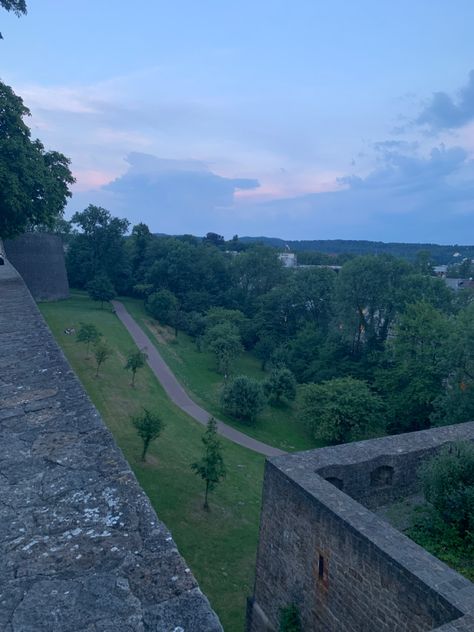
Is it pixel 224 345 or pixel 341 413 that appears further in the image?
pixel 224 345

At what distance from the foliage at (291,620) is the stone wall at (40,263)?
97.6 ft

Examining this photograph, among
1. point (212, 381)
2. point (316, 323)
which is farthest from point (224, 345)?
point (316, 323)

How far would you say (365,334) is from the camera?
101 feet

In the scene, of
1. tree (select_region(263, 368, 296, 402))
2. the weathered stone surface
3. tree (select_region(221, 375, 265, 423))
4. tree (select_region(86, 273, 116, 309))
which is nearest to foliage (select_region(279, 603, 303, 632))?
the weathered stone surface

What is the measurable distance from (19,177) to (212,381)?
58.4 feet

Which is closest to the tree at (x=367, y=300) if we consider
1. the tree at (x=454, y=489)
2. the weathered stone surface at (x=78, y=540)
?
the tree at (x=454, y=489)

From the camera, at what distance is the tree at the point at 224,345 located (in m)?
30.2

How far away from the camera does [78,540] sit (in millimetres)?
2203

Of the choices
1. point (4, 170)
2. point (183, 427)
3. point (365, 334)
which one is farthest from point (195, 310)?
point (4, 170)

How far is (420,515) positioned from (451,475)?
1.00 m

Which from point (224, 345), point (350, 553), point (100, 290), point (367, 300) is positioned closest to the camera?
point (350, 553)

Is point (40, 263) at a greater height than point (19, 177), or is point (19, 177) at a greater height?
point (19, 177)

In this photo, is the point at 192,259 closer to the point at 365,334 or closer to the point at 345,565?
the point at 365,334

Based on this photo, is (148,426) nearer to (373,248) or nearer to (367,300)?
(367,300)
